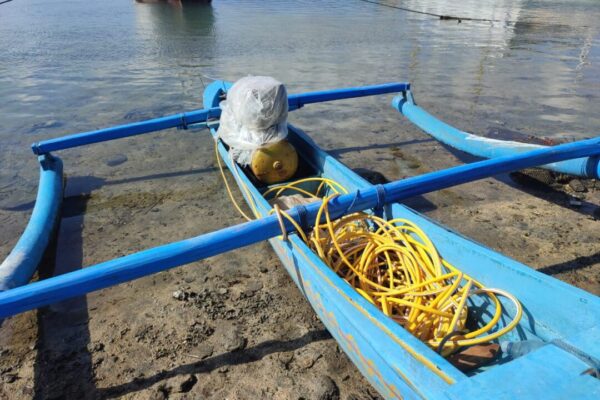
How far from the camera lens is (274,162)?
372 cm

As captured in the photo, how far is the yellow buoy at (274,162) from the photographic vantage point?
3695 mm

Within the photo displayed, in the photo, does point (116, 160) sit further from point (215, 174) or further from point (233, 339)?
point (233, 339)

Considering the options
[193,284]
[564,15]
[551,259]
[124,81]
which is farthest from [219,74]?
[564,15]

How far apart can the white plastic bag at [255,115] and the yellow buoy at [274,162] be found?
0.21 feet

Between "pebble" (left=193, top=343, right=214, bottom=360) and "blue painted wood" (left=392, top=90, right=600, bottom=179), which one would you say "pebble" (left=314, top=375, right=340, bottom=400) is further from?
"blue painted wood" (left=392, top=90, right=600, bottom=179)

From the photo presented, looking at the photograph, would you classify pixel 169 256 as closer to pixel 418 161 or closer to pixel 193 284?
pixel 193 284

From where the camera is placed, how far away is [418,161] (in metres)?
5.18

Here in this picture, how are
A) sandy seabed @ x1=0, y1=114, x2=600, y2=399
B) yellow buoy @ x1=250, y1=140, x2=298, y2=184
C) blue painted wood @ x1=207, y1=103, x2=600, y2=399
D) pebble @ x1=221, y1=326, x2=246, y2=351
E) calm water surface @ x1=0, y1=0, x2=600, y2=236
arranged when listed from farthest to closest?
calm water surface @ x1=0, y1=0, x2=600, y2=236, yellow buoy @ x1=250, y1=140, x2=298, y2=184, pebble @ x1=221, y1=326, x2=246, y2=351, sandy seabed @ x1=0, y1=114, x2=600, y2=399, blue painted wood @ x1=207, y1=103, x2=600, y2=399

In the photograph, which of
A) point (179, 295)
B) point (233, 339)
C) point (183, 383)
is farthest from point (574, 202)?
point (183, 383)

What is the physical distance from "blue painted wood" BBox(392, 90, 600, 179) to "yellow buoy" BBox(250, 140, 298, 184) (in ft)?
6.17

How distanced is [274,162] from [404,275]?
1657mm

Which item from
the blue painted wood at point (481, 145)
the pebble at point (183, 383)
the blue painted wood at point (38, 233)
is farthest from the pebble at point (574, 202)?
the blue painted wood at point (38, 233)

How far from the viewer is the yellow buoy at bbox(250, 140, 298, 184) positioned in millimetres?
3695

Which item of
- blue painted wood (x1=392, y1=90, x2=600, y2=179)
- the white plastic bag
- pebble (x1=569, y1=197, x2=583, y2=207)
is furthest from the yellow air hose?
pebble (x1=569, y1=197, x2=583, y2=207)
